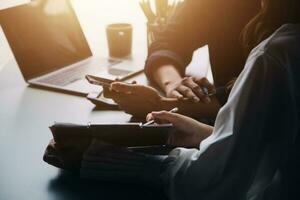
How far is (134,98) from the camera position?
1.15 m

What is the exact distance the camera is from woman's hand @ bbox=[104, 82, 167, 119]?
1151mm

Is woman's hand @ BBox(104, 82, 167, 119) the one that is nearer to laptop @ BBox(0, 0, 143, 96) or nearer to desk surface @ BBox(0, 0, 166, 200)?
desk surface @ BBox(0, 0, 166, 200)

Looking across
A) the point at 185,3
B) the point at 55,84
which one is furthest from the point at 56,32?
the point at 185,3

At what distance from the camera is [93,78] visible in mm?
1208

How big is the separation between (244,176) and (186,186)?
11 centimetres

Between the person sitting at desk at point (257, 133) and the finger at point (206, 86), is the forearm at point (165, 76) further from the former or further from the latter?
the person sitting at desk at point (257, 133)

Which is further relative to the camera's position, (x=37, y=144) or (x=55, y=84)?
(x=55, y=84)

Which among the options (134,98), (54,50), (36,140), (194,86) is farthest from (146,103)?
(54,50)

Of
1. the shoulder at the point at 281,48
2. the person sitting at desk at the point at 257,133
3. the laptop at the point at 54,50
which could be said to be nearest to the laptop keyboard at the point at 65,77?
the laptop at the point at 54,50

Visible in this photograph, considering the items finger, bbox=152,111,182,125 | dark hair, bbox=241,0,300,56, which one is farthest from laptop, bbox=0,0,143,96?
dark hair, bbox=241,0,300,56

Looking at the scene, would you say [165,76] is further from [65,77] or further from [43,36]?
[43,36]

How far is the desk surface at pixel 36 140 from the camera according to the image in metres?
0.85

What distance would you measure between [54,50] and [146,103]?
0.44 meters

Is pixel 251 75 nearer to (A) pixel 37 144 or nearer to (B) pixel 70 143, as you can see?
(B) pixel 70 143
